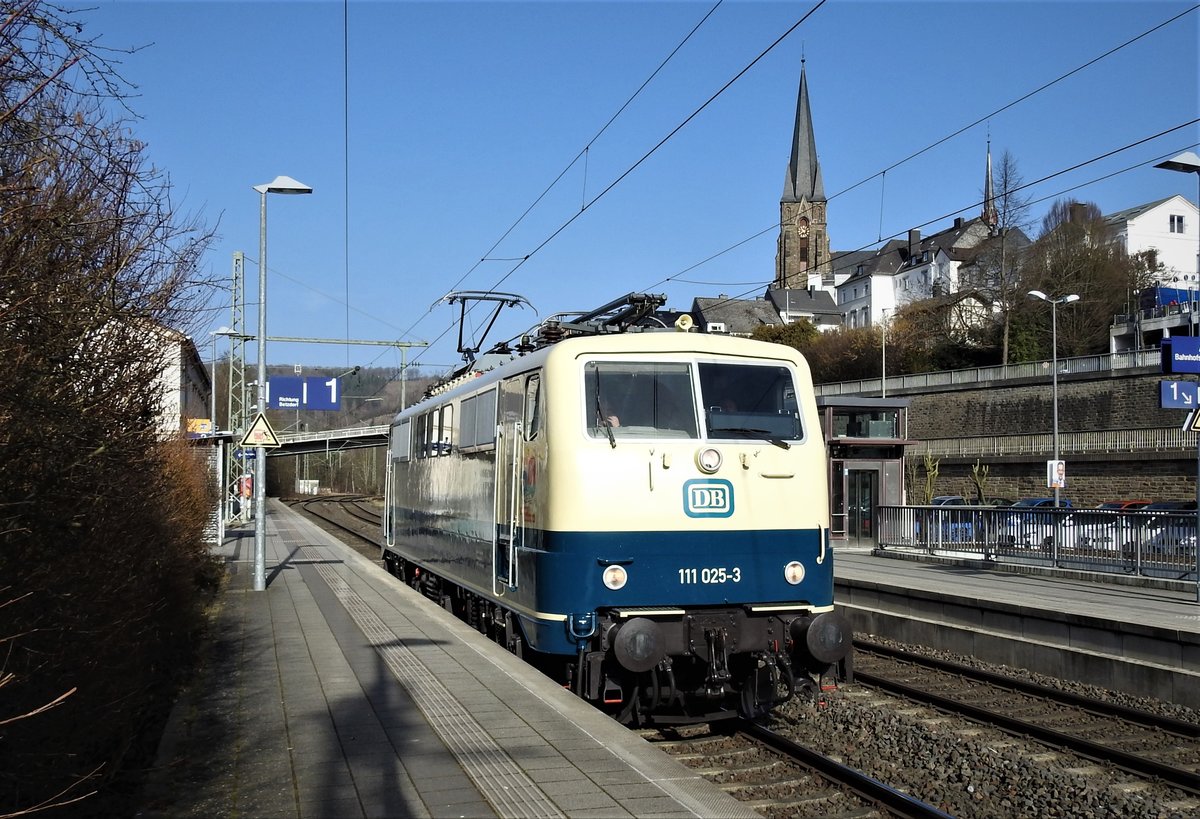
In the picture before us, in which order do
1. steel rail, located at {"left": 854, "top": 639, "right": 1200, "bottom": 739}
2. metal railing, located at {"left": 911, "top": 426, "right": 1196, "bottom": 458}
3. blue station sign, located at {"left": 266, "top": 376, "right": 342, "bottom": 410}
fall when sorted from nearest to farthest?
steel rail, located at {"left": 854, "top": 639, "right": 1200, "bottom": 739}
metal railing, located at {"left": 911, "top": 426, "right": 1196, "bottom": 458}
blue station sign, located at {"left": 266, "top": 376, "right": 342, "bottom": 410}

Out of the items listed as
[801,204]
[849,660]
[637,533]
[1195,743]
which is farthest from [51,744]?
[801,204]

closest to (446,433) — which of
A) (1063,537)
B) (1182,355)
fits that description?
(1182,355)

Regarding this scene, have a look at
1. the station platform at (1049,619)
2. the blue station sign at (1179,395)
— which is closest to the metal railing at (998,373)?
the station platform at (1049,619)

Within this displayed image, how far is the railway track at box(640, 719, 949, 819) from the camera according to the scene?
718cm

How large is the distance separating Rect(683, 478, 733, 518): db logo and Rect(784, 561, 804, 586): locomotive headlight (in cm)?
67

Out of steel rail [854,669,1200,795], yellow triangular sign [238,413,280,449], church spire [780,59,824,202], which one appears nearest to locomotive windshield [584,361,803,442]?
steel rail [854,669,1200,795]

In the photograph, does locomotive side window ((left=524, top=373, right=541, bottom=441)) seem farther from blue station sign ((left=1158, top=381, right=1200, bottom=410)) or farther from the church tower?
the church tower

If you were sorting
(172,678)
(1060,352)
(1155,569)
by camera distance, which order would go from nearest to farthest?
(172,678)
(1155,569)
(1060,352)

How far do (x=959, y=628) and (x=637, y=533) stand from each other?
23.6 ft

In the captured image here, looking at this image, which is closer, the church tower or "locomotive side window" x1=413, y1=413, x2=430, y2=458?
"locomotive side window" x1=413, y1=413, x2=430, y2=458

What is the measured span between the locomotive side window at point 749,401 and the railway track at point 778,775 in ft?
8.12

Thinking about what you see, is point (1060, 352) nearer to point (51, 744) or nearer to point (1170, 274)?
point (1170, 274)

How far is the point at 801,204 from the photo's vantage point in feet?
384

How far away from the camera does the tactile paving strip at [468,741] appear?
604 centimetres
